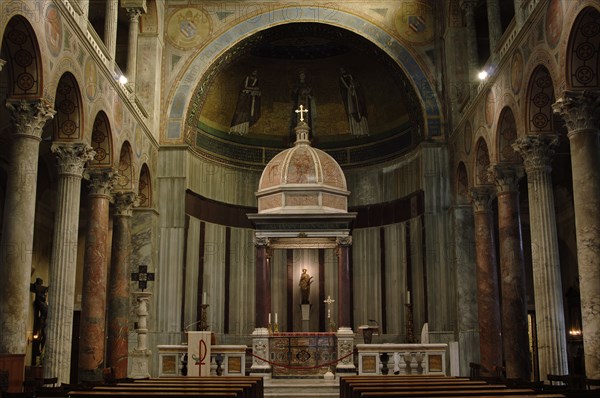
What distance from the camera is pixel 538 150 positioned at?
15219 millimetres

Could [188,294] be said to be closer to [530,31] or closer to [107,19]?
[107,19]

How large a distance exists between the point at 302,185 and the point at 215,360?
17.8 ft

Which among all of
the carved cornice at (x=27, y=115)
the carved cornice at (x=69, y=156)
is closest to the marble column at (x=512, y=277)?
the carved cornice at (x=69, y=156)

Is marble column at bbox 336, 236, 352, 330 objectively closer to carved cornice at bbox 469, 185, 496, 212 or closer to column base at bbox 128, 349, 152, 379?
carved cornice at bbox 469, 185, 496, 212

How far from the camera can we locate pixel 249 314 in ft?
86.5

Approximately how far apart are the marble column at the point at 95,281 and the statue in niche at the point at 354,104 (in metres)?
11.9

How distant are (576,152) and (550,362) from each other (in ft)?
14.4

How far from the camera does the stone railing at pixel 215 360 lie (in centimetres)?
1767

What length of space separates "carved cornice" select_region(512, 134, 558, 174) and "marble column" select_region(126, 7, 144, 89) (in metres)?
11.8

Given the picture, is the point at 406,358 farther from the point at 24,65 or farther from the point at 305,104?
the point at 305,104

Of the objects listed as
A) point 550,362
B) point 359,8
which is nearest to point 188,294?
point 359,8

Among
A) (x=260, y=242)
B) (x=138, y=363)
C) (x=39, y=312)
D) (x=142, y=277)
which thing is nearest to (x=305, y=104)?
(x=260, y=242)

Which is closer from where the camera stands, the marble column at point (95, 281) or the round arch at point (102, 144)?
the marble column at point (95, 281)

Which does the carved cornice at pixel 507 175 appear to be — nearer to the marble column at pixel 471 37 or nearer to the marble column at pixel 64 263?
the marble column at pixel 471 37
